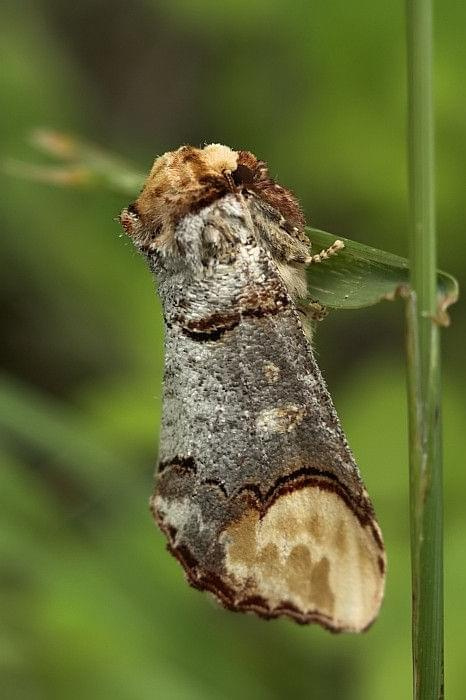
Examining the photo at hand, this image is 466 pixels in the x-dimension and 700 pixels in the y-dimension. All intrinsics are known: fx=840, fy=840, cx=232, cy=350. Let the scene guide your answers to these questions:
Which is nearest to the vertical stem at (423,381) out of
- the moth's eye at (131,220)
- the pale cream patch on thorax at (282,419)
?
the pale cream patch on thorax at (282,419)

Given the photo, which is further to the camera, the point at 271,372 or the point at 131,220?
the point at 131,220

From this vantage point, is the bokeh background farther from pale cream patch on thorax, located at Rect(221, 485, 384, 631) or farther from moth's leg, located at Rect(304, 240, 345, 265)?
moth's leg, located at Rect(304, 240, 345, 265)

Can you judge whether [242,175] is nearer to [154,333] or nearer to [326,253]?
A: [326,253]

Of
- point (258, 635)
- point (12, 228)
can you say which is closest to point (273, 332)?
point (258, 635)

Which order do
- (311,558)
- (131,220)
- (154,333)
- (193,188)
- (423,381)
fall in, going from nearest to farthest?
(423,381), (311,558), (193,188), (131,220), (154,333)

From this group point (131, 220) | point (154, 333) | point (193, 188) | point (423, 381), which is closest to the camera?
point (423, 381)

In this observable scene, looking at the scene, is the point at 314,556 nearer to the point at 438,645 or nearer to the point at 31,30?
the point at 438,645

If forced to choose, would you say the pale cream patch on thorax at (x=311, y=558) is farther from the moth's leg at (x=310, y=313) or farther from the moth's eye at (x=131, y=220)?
the moth's eye at (x=131, y=220)

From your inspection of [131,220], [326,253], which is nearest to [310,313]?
[326,253]
